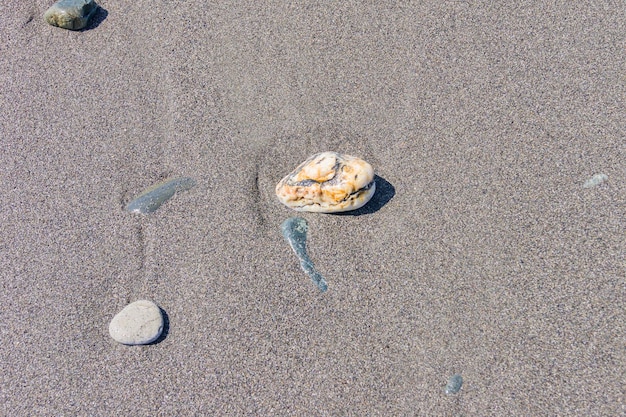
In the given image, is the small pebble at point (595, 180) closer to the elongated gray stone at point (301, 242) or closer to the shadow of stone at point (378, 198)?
the shadow of stone at point (378, 198)

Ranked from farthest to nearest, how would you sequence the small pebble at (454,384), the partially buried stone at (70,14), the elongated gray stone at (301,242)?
1. the partially buried stone at (70,14)
2. the elongated gray stone at (301,242)
3. the small pebble at (454,384)

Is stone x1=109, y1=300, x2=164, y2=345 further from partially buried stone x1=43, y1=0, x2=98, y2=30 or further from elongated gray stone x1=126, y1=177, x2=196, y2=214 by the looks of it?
partially buried stone x1=43, y1=0, x2=98, y2=30

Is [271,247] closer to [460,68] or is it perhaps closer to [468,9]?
[460,68]

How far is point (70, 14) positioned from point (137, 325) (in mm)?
1705

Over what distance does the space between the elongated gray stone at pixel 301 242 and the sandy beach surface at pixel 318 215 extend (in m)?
0.03

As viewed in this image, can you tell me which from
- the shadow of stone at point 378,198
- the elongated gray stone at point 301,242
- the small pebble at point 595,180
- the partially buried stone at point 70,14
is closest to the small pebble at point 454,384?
the elongated gray stone at point 301,242

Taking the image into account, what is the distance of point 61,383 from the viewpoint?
1.94 metres

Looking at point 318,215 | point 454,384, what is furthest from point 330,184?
point 454,384

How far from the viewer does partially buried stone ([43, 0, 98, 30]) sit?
274 cm

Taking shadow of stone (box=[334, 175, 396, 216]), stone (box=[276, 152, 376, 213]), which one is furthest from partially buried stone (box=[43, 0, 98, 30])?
shadow of stone (box=[334, 175, 396, 216])

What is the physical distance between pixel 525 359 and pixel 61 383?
1.65 m

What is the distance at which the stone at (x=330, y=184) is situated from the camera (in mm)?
2111

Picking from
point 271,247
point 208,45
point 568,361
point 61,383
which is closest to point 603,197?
point 568,361

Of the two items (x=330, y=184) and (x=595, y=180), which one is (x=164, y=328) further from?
(x=595, y=180)
